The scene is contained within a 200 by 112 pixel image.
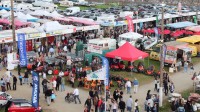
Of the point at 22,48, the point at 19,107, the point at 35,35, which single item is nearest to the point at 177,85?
the point at 22,48

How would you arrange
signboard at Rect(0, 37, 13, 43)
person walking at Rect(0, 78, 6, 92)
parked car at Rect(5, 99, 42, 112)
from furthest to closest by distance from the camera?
1. signboard at Rect(0, 37, 13, 43)
2. person walking at Rect(0, 78, 6, 92)
3. parked car at Rect(5, 99, 42, 112)

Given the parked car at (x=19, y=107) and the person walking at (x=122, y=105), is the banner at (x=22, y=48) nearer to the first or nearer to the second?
the parked car at (x=19, y=107)

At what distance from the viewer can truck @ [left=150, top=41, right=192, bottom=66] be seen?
30.0m

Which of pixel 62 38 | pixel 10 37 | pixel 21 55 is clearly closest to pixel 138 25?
pixel 62 38

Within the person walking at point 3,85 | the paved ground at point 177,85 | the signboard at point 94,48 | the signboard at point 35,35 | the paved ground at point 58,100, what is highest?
the signboard at point 35,35

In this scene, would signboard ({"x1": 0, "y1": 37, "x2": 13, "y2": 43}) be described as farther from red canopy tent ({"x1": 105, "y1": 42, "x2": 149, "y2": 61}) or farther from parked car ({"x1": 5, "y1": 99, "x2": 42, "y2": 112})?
parked car ({"x1": 5, "y1": 99, "x2": 42, "y2": 112})

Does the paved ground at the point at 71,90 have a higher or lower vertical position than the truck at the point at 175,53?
lower

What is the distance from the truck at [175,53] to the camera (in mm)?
30017

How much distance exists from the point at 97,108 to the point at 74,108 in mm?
1622

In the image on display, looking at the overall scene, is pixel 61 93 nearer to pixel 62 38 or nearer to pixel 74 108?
pixel 74 108

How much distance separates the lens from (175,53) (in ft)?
98.4

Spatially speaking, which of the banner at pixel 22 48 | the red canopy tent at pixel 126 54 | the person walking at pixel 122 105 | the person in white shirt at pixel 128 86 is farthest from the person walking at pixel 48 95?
the red canopy tent at pixel 126 54

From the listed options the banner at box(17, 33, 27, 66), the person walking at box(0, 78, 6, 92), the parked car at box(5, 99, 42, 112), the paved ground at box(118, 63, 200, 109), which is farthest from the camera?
the banner at box(17, 33, 27, 66)

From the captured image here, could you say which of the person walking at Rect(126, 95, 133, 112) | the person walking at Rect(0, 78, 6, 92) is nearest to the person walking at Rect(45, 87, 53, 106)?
the person walking at Rect(0, 78, 6, 92)
